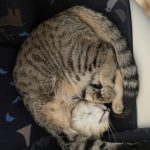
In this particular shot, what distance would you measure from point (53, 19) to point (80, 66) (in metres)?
0.27

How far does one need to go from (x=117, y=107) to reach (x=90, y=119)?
15 centimetres

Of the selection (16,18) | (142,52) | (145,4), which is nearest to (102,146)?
(142,52)

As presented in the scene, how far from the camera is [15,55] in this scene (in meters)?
1.95

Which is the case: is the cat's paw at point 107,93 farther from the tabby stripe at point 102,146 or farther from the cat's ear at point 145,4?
the cat's ear at point 145,4

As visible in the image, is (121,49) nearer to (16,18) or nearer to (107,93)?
(107,93)

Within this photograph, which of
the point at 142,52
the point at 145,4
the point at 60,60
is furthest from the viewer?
the point at 60,60

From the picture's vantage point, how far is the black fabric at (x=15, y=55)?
1.69 metres

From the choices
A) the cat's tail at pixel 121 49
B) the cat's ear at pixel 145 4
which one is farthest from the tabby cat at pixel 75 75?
the cat's ear at pixel 145 4

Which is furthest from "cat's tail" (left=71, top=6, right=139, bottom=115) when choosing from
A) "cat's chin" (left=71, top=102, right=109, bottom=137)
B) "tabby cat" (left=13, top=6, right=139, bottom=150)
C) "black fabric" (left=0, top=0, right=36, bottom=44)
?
"black fabric" (left=0, top=0, right=36, bottom=44)

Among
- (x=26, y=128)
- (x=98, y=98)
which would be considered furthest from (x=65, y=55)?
(x=26, y=128)

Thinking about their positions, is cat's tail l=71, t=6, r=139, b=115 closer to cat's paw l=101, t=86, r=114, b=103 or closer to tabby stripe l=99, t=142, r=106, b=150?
cat's paw l=101, t=86, r=114, b=103

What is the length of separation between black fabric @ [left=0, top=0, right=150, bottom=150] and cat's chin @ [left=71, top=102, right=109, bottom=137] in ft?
0.17

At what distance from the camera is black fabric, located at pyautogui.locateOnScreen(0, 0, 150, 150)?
66.6 inches

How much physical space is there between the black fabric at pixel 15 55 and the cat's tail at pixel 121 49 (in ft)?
0.12
